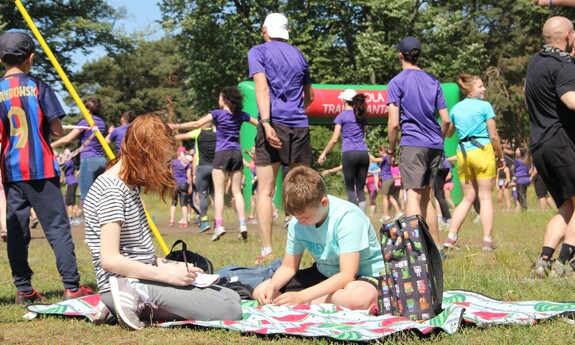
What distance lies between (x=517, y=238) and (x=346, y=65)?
28.2 meters

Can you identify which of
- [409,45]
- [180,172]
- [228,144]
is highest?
[409,45]

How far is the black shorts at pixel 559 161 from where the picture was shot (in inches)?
241

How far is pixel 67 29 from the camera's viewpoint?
128 feet

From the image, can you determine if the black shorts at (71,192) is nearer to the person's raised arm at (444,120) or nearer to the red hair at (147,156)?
the person's raised arm at (444,120)

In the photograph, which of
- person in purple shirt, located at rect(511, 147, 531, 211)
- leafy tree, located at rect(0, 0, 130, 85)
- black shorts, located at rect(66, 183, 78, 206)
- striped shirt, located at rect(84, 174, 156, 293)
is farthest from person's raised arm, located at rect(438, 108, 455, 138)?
leafy tree, located at rect(0, 0, 130, 85)

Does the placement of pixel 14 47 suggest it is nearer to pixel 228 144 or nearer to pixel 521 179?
pixel 228 144

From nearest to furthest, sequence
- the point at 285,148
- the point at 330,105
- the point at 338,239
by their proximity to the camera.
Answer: the point at 338,239 → the point at 285,148 → the point at 330,105

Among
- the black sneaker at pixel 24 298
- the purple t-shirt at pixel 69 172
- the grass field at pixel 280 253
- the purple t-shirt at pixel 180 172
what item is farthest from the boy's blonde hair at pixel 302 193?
the purple t-shirt at pixel 69 172

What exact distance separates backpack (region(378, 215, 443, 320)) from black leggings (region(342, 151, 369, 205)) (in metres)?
6.85

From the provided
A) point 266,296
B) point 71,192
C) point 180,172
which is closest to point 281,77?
point 266,296

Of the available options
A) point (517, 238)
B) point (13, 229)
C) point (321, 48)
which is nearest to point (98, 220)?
point (13, 229)

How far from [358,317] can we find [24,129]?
2843 millimetres

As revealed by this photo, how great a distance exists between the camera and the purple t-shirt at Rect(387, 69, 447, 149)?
24.1 feet

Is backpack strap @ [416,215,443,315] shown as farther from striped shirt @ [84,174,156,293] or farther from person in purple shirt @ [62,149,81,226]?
person in purple shirt @ [62,149,81,226]
